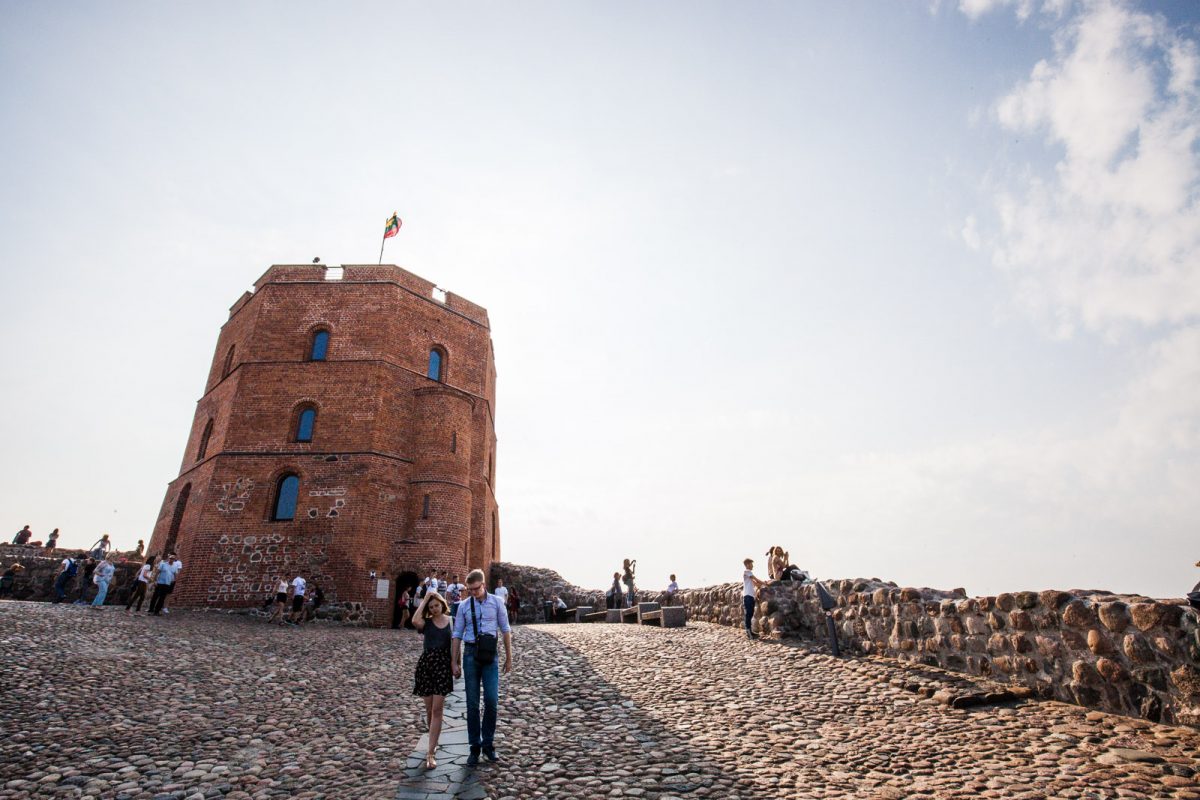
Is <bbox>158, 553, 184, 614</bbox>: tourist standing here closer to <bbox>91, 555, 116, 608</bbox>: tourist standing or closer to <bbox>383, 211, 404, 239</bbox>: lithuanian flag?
<bbox>91, 555, 116, 608</bbox>: tourist standing

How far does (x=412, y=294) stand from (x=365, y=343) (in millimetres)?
3189

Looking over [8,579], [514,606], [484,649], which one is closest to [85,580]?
[8,579]

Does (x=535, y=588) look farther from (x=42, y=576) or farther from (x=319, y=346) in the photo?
(x=42, y=576)

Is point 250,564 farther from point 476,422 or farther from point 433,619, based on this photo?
point 433,619

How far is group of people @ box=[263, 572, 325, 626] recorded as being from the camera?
55.9 ft

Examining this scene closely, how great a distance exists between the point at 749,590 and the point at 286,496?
16.7 meters

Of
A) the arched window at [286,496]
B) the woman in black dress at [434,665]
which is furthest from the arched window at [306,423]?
the woman in black dress at [434,665]

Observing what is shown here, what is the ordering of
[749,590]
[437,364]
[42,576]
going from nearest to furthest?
[749,590] → [42,576] → [437,364]

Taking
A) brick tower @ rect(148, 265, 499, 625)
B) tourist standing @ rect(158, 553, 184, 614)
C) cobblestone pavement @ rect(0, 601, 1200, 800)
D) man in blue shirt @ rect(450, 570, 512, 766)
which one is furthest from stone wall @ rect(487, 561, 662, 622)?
man in blue shirt @ rect(450, 570, 512, 766)

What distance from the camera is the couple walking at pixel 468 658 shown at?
5699 millimetres

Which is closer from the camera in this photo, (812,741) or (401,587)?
(812,741)

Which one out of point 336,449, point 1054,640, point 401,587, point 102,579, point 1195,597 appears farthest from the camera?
point 336,449

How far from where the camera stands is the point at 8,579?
61.0 feet

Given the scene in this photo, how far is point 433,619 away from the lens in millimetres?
6035
